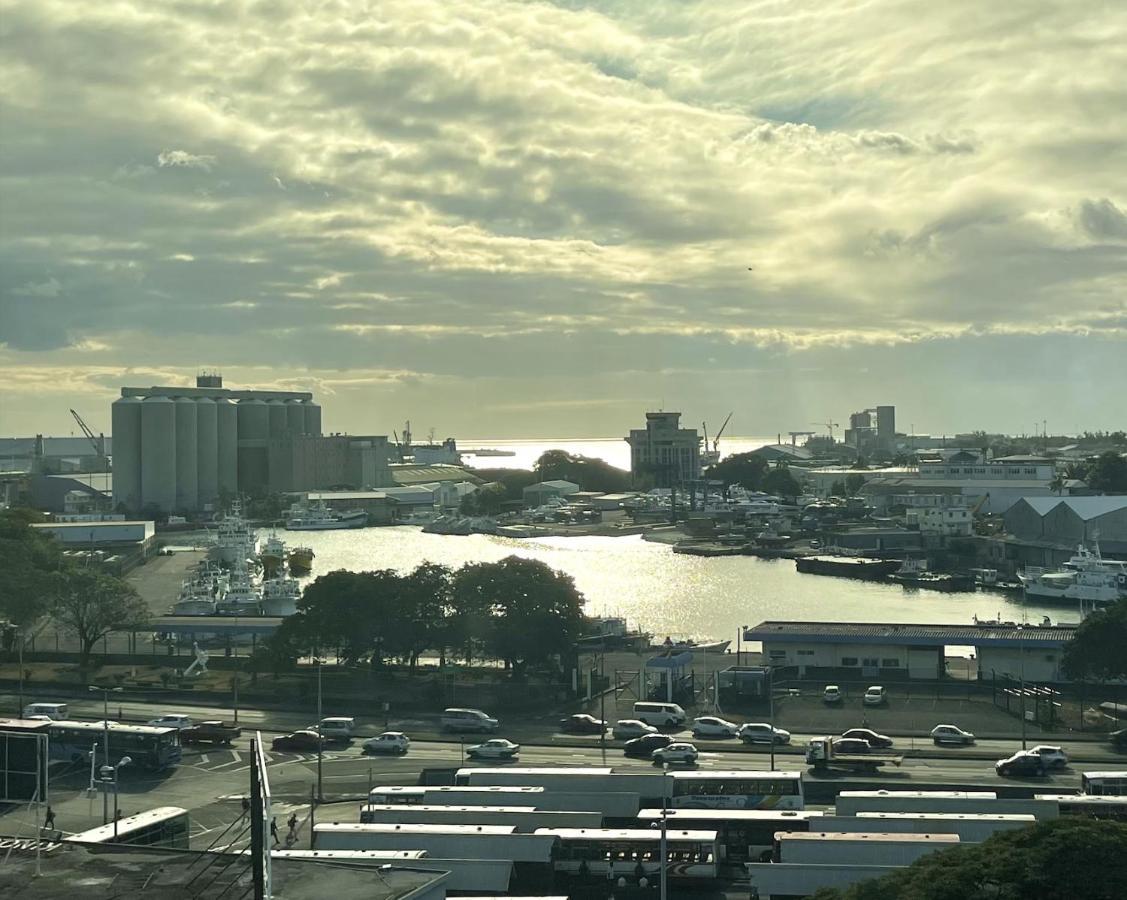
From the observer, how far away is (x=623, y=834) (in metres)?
6.62

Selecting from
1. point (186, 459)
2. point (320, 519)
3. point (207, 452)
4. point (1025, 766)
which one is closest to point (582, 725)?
point (1025, 766)

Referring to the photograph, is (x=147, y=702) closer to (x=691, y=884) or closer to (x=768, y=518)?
(x=691, y=884)

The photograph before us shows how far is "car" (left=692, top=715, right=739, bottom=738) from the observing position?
32.8 ft

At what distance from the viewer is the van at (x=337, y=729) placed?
32.7 ft

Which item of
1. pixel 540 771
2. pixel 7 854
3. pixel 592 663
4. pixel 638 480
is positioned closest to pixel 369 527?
pixel 638 480

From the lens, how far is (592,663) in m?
12.8

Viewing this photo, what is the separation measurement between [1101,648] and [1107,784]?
3.80 metres

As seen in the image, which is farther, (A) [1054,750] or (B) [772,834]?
(A) [1054,750]

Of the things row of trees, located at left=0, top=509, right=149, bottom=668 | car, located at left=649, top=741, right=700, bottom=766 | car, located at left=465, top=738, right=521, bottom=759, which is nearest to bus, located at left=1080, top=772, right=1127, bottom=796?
car, located at left=649, top=741, right=700, bottom=766

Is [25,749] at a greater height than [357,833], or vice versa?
[25,749]

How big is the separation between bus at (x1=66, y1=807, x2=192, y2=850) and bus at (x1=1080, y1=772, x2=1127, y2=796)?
5.07 meters

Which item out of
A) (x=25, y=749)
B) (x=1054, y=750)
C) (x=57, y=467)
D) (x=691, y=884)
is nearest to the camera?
(x=25, y=749)

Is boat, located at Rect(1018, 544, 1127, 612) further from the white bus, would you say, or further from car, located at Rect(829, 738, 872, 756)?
the white bus

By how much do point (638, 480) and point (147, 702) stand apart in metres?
40.7
